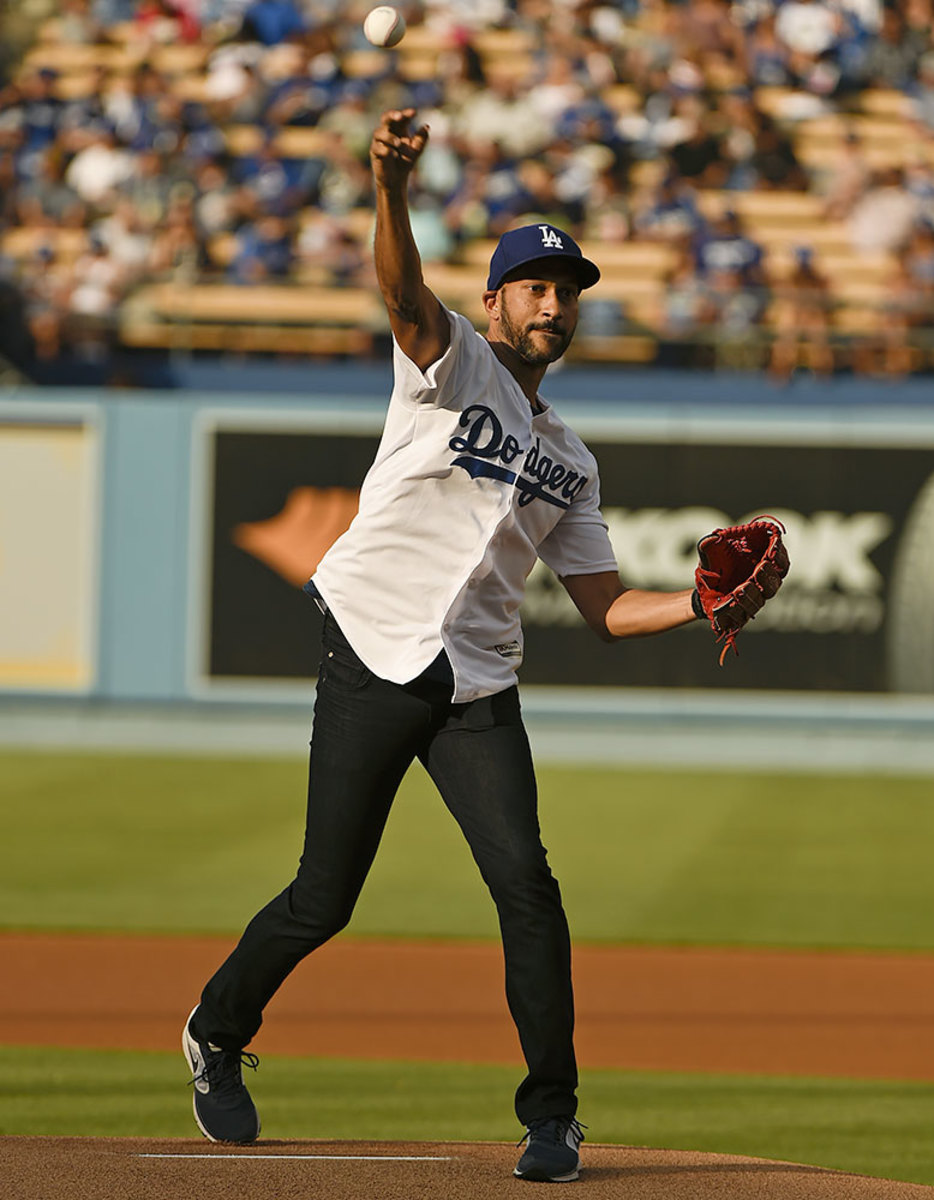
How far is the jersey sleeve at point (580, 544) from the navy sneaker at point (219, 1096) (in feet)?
4.88

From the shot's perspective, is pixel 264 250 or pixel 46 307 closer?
pixel 46 307

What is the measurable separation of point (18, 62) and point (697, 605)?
1891 cm

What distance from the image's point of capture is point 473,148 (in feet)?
62.5

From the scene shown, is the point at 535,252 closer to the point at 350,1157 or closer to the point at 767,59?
the point at 350,1157

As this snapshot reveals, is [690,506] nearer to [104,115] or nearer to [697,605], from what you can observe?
[104,115]

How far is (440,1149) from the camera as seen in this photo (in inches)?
181

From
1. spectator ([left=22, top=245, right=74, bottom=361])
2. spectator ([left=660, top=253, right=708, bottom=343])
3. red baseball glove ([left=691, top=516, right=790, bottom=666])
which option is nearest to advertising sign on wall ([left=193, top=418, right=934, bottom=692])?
spectator ([left=660, top=253, right=708, bottom=343])

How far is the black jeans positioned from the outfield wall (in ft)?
37.2

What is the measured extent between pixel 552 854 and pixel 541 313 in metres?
7.08

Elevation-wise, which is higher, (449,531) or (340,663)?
(449,531)

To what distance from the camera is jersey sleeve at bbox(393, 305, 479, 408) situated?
163 inches

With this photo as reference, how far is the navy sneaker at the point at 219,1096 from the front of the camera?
4.60 metres

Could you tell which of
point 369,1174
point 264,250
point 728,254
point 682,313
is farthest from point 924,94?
point 369,1174

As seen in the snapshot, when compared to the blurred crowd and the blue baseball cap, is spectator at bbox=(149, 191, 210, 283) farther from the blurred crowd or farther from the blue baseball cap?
the blue baseball cap
